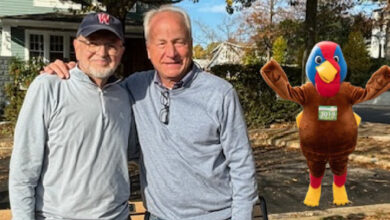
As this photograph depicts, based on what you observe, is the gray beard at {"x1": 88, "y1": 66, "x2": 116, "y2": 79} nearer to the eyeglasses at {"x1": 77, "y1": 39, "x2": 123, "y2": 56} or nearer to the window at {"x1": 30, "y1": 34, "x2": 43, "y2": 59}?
the eyeglasses at {"x1": 77, "y1": 39, "x2": 123, "y2": 56}

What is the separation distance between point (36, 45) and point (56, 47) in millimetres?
753

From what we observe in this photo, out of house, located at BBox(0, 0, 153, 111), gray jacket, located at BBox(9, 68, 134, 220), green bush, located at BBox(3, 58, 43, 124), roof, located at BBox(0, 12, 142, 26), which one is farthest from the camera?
house, located at BBox(0, 0, 153, 111)

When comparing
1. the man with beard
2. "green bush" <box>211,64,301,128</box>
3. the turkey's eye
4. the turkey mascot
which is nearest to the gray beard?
the man with beard

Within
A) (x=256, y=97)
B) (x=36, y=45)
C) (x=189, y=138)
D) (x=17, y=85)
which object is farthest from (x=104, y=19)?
(x=36, y=45)

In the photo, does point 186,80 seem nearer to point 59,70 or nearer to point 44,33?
point 59,70

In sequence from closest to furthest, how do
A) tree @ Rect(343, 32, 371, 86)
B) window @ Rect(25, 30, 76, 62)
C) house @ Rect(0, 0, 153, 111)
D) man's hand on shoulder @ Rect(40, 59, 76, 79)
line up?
man's hand on shoulder @ Rect(40, 59, 76, 79)
house @ Rect(0, 0, 153, 111)
window @ Rect(25, 30, 76, 62)
tree @ Rect(343, 32, 371, 86)

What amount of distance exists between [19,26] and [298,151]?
37.4 ft

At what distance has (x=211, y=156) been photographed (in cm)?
209

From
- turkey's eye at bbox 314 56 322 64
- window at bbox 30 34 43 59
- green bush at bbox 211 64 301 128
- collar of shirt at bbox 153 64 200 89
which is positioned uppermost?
window at bbox 30 34 43 59

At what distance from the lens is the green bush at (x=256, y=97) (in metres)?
12.3

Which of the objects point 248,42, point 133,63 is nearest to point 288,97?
point 133,63

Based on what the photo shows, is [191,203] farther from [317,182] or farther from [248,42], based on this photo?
[248,42]

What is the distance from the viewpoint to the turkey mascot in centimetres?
358

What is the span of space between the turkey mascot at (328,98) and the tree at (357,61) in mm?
18227
